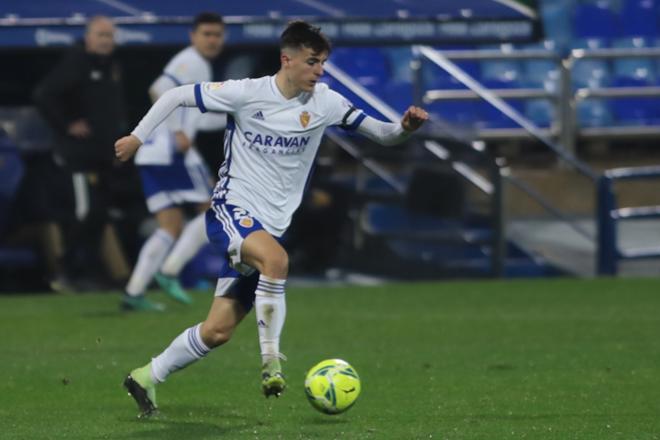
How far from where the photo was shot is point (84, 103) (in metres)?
14.3

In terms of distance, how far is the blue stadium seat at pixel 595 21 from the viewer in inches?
829

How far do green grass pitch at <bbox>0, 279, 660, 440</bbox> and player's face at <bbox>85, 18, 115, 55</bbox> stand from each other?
7.38ft

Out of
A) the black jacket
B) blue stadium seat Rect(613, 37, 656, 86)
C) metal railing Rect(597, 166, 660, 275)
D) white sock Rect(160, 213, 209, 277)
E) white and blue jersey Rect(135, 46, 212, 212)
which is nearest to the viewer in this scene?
white and blue jersey Rect(135, 46, 212, 212)

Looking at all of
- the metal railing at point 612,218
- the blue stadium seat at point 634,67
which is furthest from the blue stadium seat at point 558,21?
the metal railing at point 612,218

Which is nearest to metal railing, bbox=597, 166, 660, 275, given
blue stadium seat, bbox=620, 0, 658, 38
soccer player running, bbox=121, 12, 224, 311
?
soccer player running, bbox=121, 12, 224, 311

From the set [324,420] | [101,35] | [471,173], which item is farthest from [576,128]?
[324,420]

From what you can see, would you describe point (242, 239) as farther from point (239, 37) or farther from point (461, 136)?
point (461, 136)

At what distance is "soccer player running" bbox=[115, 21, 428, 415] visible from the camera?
7570mm

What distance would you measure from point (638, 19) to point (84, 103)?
9.68 m

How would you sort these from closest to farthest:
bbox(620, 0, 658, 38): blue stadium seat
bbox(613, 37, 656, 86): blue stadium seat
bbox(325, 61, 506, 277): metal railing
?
bbox(325, 61, 506, 277): metal railing, bbox(613, 37, 656, 86): blue stadium seat, bbox(620, 0, 658, 38): blue stadium seat

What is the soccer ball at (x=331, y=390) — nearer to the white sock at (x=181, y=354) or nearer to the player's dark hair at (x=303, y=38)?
the white sock at (x=181, y=354)

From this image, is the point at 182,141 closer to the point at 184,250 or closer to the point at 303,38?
the point at 184,250

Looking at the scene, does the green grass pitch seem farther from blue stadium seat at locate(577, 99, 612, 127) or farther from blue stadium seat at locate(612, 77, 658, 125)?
blue stadium seat at locate(612, 77, 658, 125)

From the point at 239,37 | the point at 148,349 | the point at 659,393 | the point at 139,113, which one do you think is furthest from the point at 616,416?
the point at 139,113
